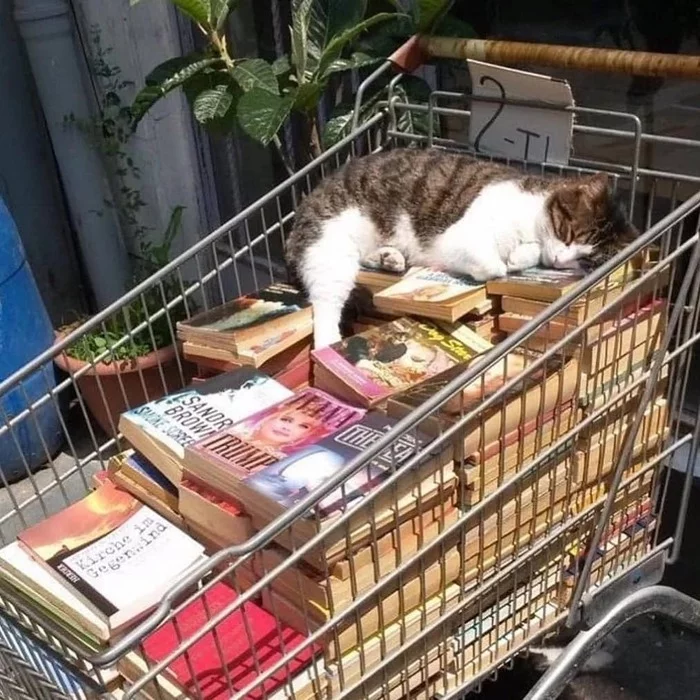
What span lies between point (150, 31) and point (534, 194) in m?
1.94

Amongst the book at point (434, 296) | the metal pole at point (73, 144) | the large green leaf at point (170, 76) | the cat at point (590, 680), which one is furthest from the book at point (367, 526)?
the metal pole at point (73, 144)

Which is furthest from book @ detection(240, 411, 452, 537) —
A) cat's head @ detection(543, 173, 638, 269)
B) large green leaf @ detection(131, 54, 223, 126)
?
large green leaf @ detection(131, 54, 223, 126)

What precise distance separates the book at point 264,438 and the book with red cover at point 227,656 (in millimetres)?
147

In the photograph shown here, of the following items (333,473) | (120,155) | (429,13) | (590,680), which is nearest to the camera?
(333,473)

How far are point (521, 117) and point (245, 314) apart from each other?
566 millimetres

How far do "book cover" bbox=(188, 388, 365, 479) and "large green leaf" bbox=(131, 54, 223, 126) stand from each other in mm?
1144

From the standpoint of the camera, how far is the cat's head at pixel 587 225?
1.42 m

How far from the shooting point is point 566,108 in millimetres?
1397

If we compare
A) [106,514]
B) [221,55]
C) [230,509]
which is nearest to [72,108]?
[221,55]

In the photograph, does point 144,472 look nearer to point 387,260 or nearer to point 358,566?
point 358,566

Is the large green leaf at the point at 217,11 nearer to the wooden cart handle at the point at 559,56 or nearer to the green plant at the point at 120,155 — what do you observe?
the wooden cart handle at the point at 559,56

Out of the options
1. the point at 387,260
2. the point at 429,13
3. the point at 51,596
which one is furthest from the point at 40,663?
the point at 429,13

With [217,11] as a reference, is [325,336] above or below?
below

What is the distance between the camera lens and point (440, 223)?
5.37 feet
